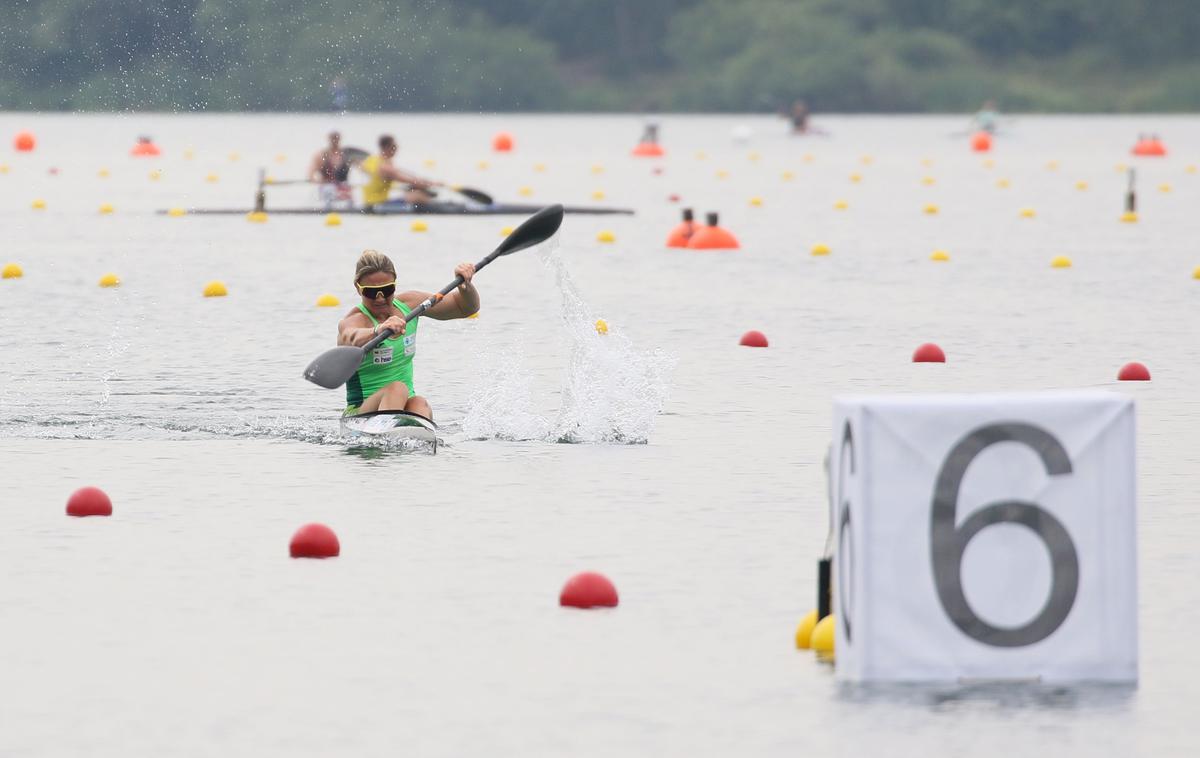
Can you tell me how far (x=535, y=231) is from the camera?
11.7 meters

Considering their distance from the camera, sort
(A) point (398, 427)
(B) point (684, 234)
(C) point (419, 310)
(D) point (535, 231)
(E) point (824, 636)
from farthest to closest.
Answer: (B) point (684, 234) → (D) point (535, 231) → (C) point (419, 310) → (A) point (398, 427) → (E) point (824, 636)

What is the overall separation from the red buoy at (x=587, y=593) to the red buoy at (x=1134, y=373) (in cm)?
622

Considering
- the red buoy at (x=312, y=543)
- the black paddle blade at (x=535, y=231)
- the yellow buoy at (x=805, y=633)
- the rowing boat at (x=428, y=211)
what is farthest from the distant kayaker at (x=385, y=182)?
the yellow buoy at (x=805, y=633)

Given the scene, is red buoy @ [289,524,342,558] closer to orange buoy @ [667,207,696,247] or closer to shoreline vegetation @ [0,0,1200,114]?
orange buoy @ [667,207,696,247]

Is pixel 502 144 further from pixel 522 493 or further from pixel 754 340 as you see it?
pixel 522 493

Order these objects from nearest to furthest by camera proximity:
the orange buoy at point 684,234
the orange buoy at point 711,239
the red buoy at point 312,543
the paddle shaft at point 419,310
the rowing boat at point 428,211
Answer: the red buoy at point 312,543 → the paddle shaft at point 419,310 → the orange buoy at point 711,239 → the orange buoy at point 684,234 → the rowing boat at point 428,211

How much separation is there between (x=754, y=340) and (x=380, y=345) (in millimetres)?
4377

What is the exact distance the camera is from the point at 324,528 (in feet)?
26.3

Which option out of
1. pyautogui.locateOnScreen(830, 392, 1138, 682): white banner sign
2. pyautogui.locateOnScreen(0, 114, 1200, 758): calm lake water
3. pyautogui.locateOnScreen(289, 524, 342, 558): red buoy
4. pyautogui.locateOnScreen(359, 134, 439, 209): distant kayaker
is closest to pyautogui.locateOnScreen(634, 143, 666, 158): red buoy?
pyautogui.locateOnScreen(359, 134, 439, 209): distant kayaker

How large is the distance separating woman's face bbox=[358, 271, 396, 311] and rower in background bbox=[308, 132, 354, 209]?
18.1 m

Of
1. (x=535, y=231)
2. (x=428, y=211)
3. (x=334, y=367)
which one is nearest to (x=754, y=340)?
(x=535, y=231)

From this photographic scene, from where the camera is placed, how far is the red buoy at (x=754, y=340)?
572 inches

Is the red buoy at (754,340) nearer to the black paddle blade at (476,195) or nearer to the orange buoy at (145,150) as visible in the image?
the black paddle blade at (476,195)

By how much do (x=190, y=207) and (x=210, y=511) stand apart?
71.5 feet
